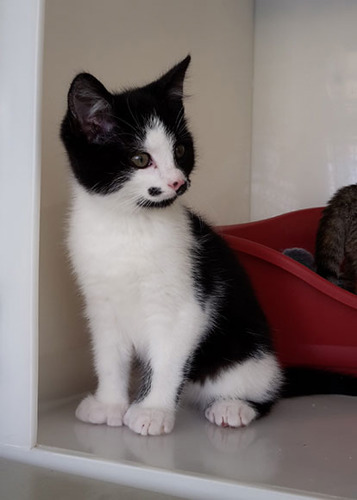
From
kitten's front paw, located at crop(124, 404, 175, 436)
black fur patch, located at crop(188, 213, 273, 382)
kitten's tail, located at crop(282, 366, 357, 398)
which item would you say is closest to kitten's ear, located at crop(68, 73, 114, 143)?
black fur patch, located at crop(188, 213, 273, 382)

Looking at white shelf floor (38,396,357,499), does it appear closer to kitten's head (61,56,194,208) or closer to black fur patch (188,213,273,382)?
black fur patch (188,213,273,382)

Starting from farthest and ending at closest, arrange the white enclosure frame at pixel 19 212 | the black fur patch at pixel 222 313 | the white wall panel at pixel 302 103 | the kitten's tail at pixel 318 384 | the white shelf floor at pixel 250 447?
the white wall panel at pixel 302 103 < the kitten's tail at pixel 318 384 < the black fur patch at pixel 222 313 < the white enclosure frame at pixel 19 212 < the white shelf floor at pixel 250 447

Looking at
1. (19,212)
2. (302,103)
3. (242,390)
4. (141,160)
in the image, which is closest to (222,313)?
(242,390)

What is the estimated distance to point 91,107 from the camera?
1.10 m

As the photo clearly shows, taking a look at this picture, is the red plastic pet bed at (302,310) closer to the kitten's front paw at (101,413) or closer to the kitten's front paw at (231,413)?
the kitten's front paw at (231,413)

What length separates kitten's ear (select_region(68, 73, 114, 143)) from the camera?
1.06 metres

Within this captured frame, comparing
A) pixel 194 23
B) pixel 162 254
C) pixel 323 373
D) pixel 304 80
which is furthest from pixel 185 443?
pixel 304 80

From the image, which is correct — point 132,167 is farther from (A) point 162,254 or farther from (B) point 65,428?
(B) point 65,428

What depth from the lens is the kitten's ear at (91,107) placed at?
3.47 ft

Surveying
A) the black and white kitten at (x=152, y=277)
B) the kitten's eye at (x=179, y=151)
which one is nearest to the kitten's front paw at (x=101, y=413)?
the black and white kitten at (x=152, y=277)

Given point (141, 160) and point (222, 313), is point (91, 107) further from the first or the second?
point (222, 313)

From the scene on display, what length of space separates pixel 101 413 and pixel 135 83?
0.89 m

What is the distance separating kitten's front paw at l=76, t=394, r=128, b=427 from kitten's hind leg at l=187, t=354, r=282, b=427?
189 millimetres

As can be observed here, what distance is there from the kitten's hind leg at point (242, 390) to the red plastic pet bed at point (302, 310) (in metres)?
0.21
